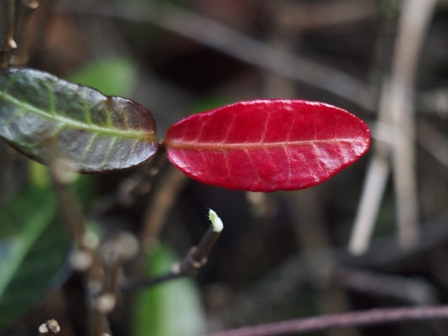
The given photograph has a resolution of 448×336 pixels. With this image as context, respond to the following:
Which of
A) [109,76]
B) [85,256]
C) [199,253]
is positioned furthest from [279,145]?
[109,76]

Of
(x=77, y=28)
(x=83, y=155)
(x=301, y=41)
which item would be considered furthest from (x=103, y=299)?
(x=301, y=41)

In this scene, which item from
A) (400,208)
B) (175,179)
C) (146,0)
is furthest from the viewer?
(146,0)

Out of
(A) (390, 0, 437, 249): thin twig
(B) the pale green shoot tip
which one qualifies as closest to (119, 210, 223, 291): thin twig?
(B) the pale green shoot tip

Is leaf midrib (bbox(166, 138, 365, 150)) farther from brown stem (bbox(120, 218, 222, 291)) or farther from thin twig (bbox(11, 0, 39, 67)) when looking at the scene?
thin twig (bbox(11, 0, 39, 67))

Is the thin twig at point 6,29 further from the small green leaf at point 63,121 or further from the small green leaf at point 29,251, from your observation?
the small green leaf at point 29,251

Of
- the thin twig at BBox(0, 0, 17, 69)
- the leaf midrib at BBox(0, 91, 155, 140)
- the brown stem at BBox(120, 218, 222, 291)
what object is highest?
the thin twig at BBox(0, 0, 17, 69)

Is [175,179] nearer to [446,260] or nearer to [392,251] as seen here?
[392,251]
